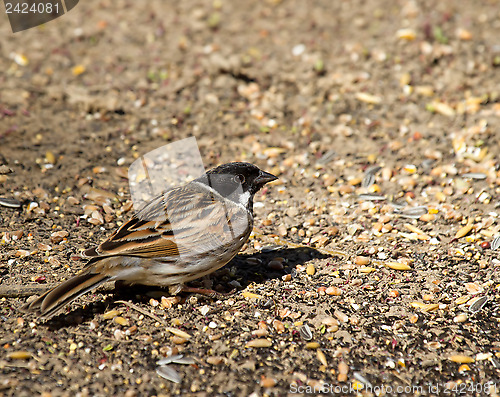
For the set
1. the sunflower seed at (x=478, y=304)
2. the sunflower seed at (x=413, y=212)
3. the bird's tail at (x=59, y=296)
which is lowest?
the sunflower seed at (x=478, y=304)

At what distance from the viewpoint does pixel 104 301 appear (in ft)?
14.2

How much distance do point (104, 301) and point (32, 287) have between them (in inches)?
20.4

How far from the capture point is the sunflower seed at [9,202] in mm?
5184

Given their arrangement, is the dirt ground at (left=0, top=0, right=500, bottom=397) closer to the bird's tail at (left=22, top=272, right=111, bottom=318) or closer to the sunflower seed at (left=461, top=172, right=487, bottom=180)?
the sunflower seed at (left=461, top=172, right=487, bottom=180)

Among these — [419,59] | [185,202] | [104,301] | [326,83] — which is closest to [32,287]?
[104,301]

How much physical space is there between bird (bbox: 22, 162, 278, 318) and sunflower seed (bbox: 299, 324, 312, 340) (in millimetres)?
768

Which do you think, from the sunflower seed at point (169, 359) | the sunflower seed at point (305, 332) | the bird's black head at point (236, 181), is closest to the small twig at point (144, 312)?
the sunflower seed at point (169, 359)

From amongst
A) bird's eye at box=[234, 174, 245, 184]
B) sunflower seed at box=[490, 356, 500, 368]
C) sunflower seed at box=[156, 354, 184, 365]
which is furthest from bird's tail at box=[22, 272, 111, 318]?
sunflower seed at box=[490, 356, 500, 368]

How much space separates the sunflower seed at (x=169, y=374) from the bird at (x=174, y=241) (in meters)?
0.76

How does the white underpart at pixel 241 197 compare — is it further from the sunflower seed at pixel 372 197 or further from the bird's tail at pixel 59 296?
the sunflower seed at pixel 372 197

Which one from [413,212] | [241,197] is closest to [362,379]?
[241,197]

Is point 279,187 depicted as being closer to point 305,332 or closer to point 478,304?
point 305,332

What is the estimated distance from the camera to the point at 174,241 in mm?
4270

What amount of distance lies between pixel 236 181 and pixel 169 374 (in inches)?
64.9
